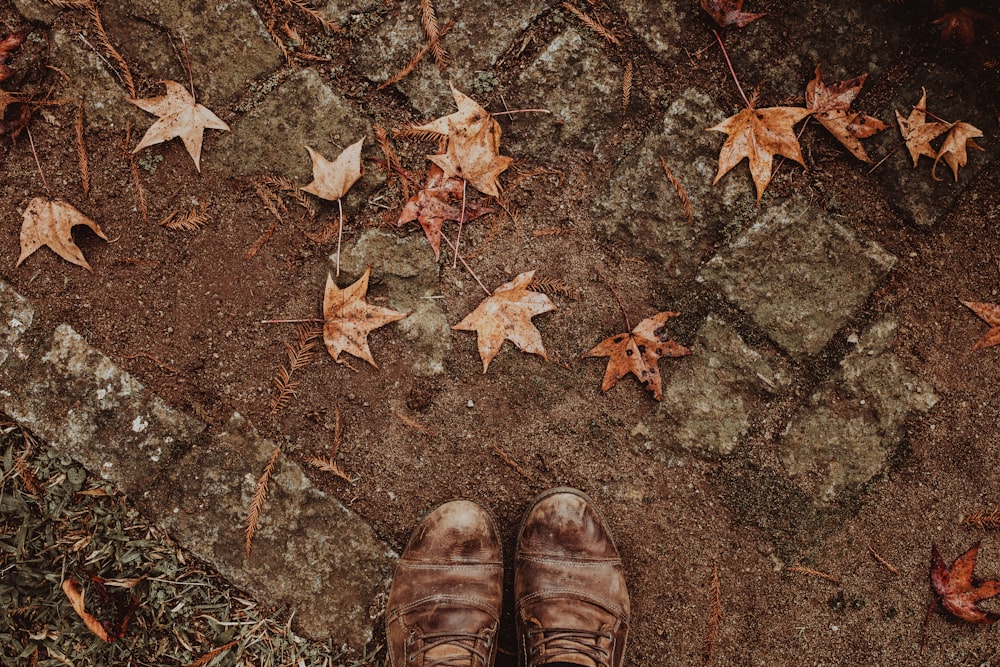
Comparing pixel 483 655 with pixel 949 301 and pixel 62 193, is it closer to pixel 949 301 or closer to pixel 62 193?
pixel 949 301

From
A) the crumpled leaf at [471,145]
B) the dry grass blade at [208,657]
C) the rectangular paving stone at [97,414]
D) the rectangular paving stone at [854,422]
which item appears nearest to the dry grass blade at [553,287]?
the crumpled leaf at [471,145]

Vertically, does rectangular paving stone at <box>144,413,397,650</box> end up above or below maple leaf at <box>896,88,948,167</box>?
below

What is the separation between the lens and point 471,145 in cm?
174

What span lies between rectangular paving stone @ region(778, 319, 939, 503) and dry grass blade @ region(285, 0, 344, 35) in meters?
2.00

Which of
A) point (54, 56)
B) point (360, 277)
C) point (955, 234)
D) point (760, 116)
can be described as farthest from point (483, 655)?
point (54, 56)

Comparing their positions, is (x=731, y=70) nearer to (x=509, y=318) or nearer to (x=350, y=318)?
(x=509, y=318)

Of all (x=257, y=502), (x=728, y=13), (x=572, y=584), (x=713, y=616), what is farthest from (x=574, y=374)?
(x=728, y=13)

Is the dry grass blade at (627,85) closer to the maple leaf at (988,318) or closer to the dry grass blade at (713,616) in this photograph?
the maple leaf at (988,318)

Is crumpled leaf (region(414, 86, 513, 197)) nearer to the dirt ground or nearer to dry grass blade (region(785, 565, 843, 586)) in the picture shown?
the dirt ground

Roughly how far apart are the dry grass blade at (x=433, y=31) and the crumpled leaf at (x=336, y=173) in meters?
0.37

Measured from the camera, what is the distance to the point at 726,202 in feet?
5.82

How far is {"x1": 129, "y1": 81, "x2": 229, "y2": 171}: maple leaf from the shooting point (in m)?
1.75

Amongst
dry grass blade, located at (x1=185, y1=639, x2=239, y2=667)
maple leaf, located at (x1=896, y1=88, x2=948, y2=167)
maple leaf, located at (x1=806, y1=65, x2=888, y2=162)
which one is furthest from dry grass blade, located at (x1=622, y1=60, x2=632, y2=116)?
dry grass blade, located at (x1=185, y1=639, x2=239, y2=667)

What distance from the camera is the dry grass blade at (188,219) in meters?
1.77
